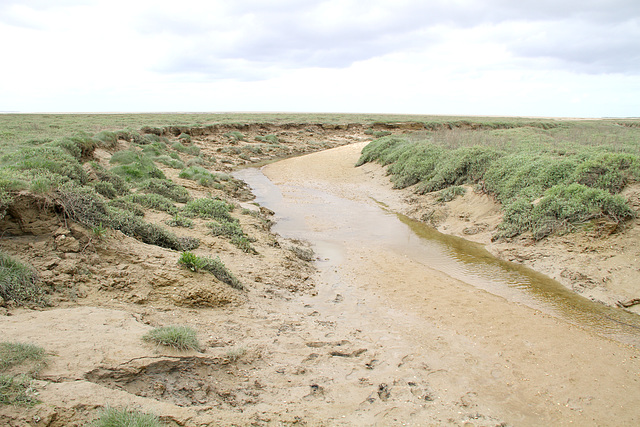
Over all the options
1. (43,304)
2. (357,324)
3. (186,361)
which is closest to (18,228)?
(43,304)

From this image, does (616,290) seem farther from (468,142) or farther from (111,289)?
(468,142)

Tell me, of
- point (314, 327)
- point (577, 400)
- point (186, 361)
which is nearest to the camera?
point (186, 361)

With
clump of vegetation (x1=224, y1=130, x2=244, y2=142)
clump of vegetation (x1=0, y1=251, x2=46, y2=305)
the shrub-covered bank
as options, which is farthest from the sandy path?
clump of vegetation (x1=224, y1=130, x2=244, y2=142)

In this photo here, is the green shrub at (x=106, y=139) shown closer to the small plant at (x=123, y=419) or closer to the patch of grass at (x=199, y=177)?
the patch of grass at (x=199, y=177)

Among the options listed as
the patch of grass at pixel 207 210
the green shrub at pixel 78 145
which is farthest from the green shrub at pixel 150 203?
the green shrub at pixel 78 145

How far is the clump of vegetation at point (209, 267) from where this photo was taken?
20.1 ft

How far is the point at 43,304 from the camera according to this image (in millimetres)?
4621

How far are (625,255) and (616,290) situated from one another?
3.58 ft

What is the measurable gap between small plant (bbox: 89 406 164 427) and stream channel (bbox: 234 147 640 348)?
5.66 m

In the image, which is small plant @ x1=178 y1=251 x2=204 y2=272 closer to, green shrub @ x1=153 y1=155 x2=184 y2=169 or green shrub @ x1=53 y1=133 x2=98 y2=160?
green shrub @ x1=53 y1=133 x2=98 y2=160

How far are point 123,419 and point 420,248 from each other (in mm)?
8351

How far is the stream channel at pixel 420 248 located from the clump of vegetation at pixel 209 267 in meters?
2.76

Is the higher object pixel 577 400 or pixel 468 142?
pixel 468 142

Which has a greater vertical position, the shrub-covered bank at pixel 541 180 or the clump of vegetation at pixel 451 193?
the shrub-covered bank at pixel 541 180
